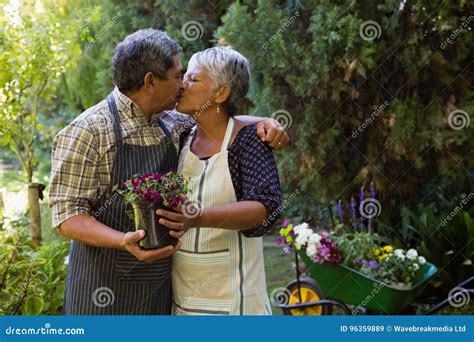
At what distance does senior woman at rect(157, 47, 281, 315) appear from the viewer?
217 cm

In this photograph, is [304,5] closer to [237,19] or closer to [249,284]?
[237,19]

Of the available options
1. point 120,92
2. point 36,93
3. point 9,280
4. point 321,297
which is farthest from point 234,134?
point 36,93

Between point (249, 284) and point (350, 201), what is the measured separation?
105 inches

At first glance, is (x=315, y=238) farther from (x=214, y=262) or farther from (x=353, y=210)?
(x=214, y=262)

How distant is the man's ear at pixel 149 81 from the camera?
2.18m

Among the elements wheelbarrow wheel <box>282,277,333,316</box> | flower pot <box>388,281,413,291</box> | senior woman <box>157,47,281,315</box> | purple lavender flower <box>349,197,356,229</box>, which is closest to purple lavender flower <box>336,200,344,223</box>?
purple lavender flower <box>349,197,356,229</box>

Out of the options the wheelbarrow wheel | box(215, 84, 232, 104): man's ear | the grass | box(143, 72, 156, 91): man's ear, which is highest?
box(215, 84, 232, 104): man's ear

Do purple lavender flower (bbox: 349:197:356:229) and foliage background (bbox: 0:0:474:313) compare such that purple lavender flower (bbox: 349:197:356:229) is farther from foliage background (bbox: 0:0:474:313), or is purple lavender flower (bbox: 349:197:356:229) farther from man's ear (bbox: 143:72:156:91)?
man's ear (bbox: 143:72:156:91)

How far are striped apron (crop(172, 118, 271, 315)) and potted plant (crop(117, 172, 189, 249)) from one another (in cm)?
23

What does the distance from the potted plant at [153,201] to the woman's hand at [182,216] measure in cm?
2

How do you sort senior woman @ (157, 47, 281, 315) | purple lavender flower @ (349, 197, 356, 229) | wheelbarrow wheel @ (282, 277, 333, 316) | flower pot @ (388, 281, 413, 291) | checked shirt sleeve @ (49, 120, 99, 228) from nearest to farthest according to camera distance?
1. checked shirt sleeve @ (49, 120, 99, 228)
2. senior woman @ (157, 47, 281, 315)
3. flower pot @ (388, 281, 413, 291)
4. wheelbarrow wheel @ (282, 277, 333, 316)
5. purple lavender flower @ (349, 197, 356, 229)

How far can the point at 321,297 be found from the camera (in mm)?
4297

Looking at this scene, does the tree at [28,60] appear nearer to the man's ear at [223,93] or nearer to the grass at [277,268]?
the grass at [277,268]

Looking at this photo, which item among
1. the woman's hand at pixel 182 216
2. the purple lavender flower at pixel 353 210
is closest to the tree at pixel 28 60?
the purple lavender flower at pixel 353 210
